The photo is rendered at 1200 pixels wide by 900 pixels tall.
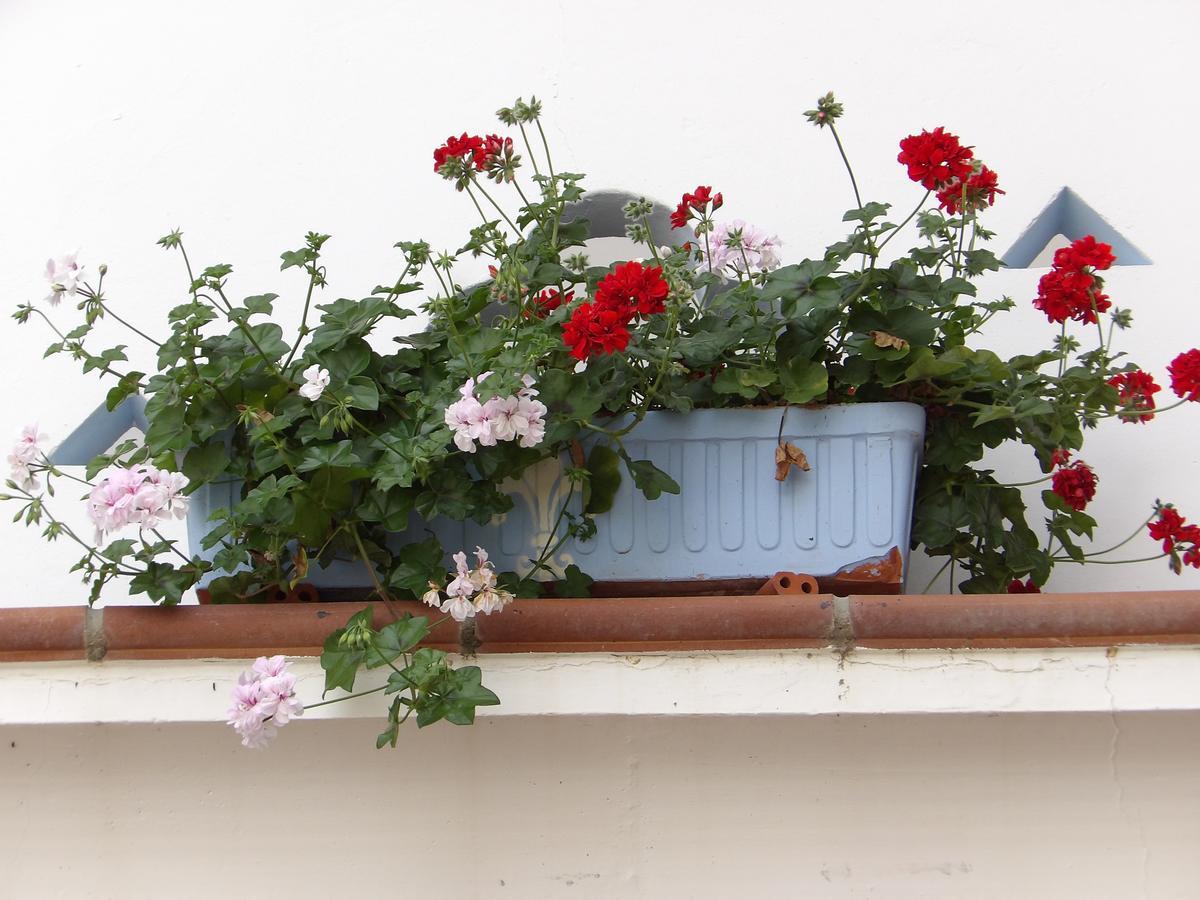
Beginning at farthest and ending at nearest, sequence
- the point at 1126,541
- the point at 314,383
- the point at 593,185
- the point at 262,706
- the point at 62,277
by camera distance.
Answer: the point at 593,185 < the point at 1126,541 < the point at 62,277 < the point at 314,383 < the point at 262,706

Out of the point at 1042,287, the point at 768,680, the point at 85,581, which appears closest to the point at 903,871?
the point at 768,680

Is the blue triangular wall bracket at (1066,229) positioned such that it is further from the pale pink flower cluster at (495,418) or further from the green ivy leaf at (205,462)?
the green ivy leaf at (205,462)

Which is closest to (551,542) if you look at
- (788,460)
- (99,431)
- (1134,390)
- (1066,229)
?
(788,460)

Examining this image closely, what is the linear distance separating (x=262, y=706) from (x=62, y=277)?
53 cm

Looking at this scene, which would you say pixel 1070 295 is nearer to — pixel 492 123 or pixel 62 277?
pixel 492 123

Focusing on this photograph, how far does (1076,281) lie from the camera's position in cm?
146

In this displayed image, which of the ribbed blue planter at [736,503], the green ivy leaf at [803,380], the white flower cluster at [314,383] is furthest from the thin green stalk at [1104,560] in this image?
the white flower cluster at [314,383]

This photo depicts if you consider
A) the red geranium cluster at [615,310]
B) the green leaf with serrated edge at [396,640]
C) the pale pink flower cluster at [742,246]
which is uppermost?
the pale pink flower cluster at [742,246]

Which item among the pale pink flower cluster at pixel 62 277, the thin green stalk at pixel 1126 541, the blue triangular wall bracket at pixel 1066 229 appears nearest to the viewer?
the pale pink flower cluster at pixel 62 277

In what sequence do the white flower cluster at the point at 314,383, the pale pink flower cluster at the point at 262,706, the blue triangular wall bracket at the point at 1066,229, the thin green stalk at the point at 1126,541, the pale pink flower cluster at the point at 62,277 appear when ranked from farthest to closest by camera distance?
1. the blue triangular wall bracket at the point at 1066,229
2. the thin green stalk at the point at 1126,541
3. the pale pink flower cluster at the point at 62,277
4. the white flower cluster at the point at 314,383
5. the pale pink flower cluster at the point at 262,706

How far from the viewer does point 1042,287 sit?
149cm

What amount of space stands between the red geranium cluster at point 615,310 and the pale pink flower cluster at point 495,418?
67 mm

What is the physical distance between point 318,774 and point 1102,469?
99cm

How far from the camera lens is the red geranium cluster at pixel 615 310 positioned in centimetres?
130
